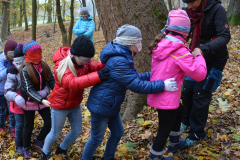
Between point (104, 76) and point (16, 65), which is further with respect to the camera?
point (16, 65)

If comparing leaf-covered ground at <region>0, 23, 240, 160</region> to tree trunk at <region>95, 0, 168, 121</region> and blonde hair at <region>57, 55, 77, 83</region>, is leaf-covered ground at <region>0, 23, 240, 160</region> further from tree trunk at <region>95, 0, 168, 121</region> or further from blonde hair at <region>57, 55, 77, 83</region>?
blonde hair at <region>57, 55, 77, 83</region>

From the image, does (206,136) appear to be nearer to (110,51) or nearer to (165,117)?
(165,117)

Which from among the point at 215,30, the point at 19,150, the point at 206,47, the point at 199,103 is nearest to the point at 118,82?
the point at 206,47

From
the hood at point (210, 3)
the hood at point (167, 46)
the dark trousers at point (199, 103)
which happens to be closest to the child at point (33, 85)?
the hood at point (167, 46)

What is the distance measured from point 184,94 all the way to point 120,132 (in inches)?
51.1

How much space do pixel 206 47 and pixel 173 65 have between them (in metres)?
0.57

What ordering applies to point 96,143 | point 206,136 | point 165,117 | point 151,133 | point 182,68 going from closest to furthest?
point 182,68 → point 165,117 → point 96,143 → point 206,136 → point 151,133

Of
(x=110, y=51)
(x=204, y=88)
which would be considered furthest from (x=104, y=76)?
(x=204, y=88)

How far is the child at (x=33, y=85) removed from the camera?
3090mm

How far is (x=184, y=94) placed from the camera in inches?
131

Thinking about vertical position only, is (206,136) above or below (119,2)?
below

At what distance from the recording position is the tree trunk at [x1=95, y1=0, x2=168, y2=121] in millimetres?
3633

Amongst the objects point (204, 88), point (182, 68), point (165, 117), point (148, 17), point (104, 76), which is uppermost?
point (148, 17)

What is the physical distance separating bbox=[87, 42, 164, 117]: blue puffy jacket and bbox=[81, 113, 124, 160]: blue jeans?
0.17 metres
